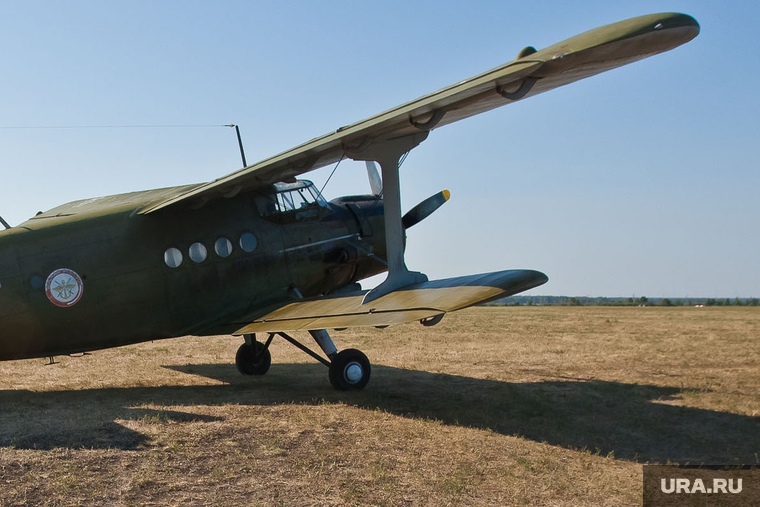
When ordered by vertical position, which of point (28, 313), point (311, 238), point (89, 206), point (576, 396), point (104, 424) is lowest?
point (576, 396)

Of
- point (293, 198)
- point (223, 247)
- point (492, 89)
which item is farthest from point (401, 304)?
point (293, 198)

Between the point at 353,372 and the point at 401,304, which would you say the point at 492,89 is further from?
the point at 353,372

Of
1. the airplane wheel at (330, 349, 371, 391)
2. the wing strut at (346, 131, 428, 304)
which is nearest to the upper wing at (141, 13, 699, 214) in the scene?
the wing strut at (346, 131, 428, 304)

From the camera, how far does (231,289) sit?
37.2 feet

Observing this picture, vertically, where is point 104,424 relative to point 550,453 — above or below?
above

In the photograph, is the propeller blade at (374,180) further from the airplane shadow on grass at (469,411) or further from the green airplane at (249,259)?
the airplane shadow on grass at (469,411)

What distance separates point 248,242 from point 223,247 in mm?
495

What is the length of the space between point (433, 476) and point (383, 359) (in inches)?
356

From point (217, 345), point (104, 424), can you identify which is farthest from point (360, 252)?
point (217, 345)

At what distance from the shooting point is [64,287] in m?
9.80

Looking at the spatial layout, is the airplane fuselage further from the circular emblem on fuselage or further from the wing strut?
the wing strut

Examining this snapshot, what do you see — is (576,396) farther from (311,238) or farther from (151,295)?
(151,295)

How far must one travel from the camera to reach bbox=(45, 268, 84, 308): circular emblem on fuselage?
9719mm

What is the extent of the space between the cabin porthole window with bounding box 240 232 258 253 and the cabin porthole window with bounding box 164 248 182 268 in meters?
1.16
